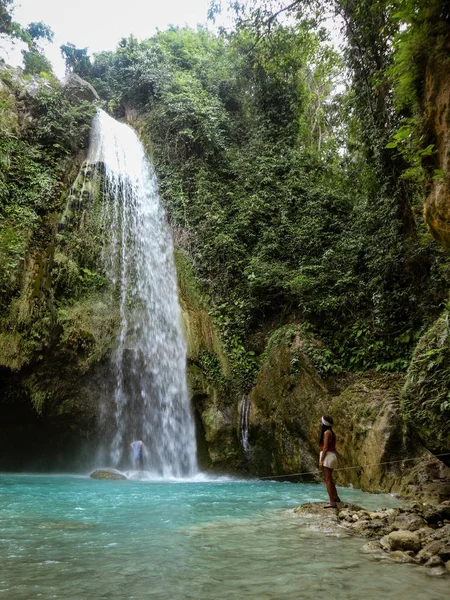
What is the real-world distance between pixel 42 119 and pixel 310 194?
33.7 ft

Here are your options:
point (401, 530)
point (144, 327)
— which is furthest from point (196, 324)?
point (401, 530)

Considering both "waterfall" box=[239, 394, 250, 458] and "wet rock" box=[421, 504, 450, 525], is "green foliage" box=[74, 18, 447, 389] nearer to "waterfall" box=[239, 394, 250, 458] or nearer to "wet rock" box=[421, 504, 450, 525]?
"waterfall" box=[239, 394, 250, 458]

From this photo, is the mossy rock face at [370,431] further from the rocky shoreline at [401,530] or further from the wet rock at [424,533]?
the wet rock at [424,533]

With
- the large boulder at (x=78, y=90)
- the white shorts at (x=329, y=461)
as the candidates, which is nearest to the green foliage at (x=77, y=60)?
the large boulder at (x=78, y=90)

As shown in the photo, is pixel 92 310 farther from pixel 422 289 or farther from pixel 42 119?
pixel 422 289

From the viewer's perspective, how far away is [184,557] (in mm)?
3551

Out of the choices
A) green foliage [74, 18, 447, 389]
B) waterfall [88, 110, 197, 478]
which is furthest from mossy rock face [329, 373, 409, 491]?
waterfall [88, 110, 197, 478]

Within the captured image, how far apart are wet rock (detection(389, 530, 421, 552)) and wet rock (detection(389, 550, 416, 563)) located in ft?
0.40

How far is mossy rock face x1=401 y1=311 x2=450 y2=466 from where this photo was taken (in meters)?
6.21

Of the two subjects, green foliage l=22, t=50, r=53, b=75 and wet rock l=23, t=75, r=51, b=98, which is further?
green foliage l=22, t=50, r=53, b=75

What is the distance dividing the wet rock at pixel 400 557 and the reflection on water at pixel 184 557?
149 millimetres

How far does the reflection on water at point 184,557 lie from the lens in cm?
281

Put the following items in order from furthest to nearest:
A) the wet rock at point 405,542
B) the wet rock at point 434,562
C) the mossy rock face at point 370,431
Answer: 1. the mossy rock face at point 370,431
2. the wet rock at point 405,542
3. the wet rock at point 434,562

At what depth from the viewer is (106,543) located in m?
3.99
